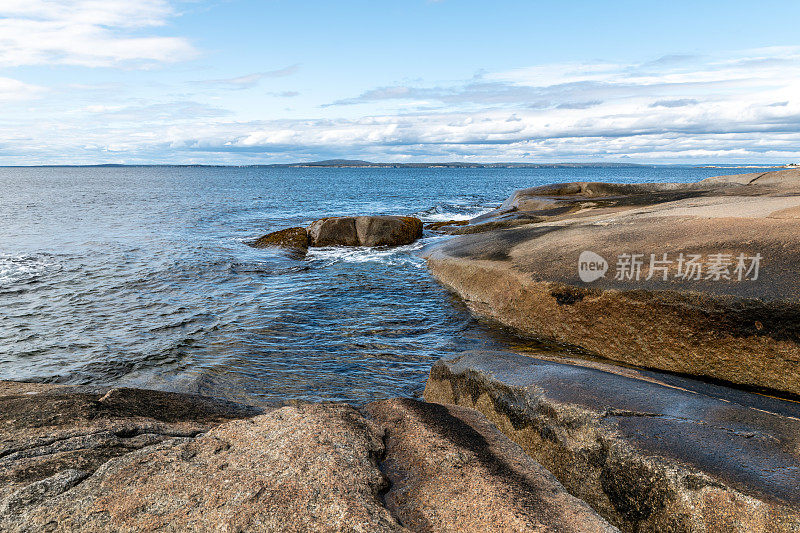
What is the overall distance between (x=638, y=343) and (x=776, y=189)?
47.6 ft

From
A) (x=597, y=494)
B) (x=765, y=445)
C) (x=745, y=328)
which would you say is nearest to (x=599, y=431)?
(x=597, y=494)

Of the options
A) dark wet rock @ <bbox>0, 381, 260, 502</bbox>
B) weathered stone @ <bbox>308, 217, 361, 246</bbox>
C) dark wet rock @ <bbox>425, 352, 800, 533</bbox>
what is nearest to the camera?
dark wet rock @ <bbox>425, 352, 800, 533</bbox>

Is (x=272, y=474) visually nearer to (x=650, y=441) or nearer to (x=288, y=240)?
(x=650, y=441)

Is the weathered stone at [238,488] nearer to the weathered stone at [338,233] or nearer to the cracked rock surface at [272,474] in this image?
the cracked rock surface at [272,474]

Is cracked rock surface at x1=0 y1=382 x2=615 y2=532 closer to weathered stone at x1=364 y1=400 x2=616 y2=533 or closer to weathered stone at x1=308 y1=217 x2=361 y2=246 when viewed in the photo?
weathered stone at x1=364 y1=400 x2=616 y2=533

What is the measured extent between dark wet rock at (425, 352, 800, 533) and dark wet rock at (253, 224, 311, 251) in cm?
1711

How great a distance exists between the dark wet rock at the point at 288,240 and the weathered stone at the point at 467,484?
18210 millimetres

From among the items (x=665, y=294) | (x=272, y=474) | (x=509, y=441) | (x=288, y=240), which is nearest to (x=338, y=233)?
(x=288, y=240)

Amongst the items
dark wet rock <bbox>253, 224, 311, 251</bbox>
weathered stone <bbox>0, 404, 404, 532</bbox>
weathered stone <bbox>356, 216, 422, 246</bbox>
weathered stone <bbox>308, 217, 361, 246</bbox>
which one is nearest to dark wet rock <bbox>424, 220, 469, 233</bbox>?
weathered stone <bbox>356, 216, 422, 246</bbox>

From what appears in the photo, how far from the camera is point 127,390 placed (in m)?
5.89

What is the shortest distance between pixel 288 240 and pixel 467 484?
20202 millimetres

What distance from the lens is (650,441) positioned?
437 cm

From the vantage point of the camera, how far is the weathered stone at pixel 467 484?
133 inches

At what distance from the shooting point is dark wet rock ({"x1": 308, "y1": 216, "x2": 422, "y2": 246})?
22047 millimetres
